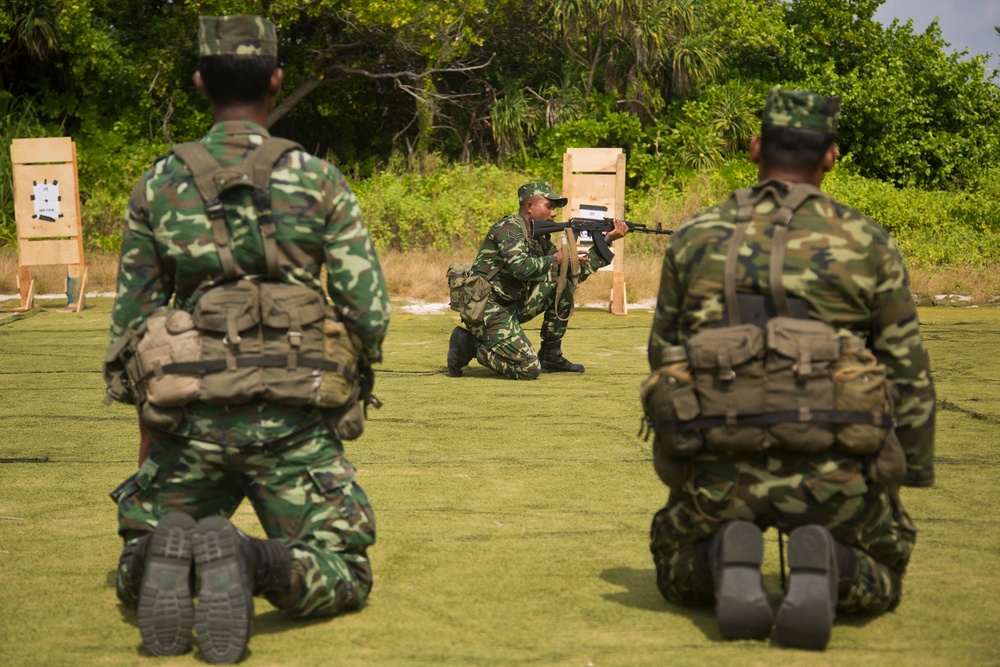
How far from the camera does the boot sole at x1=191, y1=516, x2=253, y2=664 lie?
3.02 m

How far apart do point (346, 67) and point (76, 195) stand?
816 centimetres

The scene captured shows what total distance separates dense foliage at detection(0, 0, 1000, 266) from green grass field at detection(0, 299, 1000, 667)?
37.2 ft

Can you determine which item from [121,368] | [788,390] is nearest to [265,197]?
[121,368]

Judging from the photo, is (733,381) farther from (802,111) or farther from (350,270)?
(350,270)

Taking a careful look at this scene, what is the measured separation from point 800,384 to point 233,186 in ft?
5.31

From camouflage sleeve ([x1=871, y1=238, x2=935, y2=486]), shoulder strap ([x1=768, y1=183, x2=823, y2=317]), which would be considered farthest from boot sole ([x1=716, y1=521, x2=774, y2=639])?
shoulder strap ([x1=768, y1=183, x2=823, y2=317])

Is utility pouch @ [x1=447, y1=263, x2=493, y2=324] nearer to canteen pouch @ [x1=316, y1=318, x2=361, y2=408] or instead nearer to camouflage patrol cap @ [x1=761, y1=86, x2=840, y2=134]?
canteen pouch @ [x1=316, y1=318, x2=361, y2=408]

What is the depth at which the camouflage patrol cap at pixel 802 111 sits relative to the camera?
11.0 feet

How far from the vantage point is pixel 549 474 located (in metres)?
5.66

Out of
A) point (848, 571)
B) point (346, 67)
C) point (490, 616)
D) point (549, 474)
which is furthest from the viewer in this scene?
point (346, 67)

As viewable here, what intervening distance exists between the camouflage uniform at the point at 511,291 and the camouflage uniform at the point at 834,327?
4973mm

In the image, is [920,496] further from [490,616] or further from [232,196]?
[232,196]

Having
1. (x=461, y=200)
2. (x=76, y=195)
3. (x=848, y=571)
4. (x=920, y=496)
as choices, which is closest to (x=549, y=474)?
(x=920, y=496)

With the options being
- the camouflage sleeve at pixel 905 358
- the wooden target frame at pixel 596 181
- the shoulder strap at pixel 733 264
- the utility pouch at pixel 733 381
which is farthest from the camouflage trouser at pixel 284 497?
the wooden target frame at pixel 596 181
